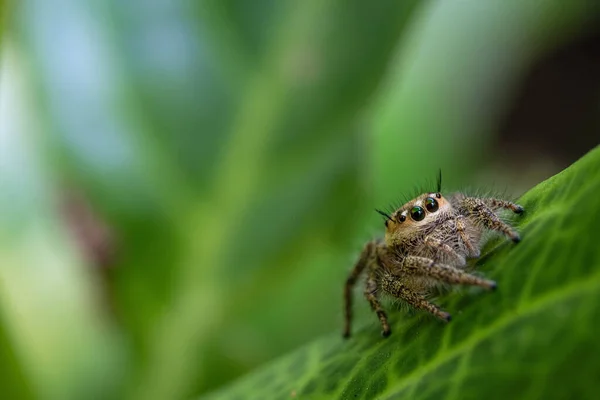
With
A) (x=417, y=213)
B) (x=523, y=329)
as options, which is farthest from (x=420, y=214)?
(x=523, y=329)

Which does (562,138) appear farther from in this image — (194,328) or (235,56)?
(194,328)

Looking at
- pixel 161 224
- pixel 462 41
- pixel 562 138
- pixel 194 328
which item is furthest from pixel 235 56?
pixel 562 138

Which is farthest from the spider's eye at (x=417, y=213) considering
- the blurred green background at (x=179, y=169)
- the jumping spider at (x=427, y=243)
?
the blurred green background at (x=179, y=169)

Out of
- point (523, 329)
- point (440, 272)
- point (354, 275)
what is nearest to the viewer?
point (523, 329)

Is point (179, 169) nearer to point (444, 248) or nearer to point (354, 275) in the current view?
point (354, 275)

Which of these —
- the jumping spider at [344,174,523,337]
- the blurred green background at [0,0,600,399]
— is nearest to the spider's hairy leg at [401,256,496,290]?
the jumping spider at [344,174,523,337]

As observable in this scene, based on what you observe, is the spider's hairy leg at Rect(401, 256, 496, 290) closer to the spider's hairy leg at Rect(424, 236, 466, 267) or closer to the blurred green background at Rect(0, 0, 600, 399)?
the spider's hairy leg at Rect(424, 236, 466, 267)
